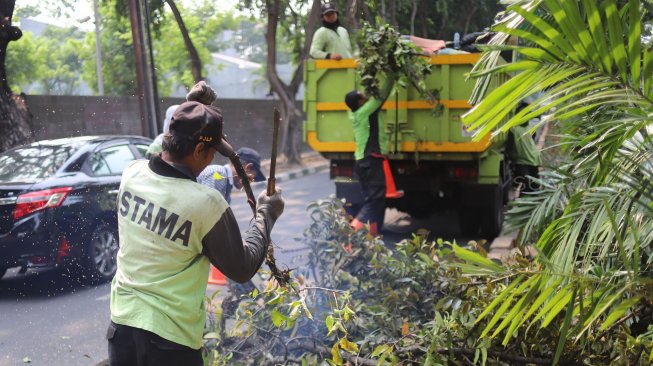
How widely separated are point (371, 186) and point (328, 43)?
6.74ft

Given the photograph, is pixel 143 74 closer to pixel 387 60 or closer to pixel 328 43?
pixel 328 43

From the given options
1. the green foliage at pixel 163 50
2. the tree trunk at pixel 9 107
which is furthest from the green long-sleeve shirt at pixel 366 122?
the green foliage at pixel 163 50

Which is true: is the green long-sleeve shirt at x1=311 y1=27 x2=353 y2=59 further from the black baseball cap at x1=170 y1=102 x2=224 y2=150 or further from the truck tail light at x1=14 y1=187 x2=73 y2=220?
the black baseball cap at x1=170 y1=102 x2=224 y2=150

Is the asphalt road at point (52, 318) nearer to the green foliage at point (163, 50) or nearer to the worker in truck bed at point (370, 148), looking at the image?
the worker in truck bed at point (370, 148)

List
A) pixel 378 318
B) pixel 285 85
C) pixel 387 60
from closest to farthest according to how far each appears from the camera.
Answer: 1. pixel 378 318
2. pixel 387 60
3. pixel 285 85

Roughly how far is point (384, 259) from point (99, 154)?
435cm

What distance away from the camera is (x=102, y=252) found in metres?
7.28

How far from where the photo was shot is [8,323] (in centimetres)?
614

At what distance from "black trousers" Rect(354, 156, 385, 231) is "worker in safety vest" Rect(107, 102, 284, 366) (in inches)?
208

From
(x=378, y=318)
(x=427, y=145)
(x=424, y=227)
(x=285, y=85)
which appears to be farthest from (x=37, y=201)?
(x=285, y=85)

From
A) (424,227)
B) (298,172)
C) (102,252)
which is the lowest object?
(298,172)

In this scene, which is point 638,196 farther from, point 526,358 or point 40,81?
point 40,81

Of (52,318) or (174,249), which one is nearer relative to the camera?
(174,249)

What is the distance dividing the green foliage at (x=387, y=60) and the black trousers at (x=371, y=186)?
741 millimetres
